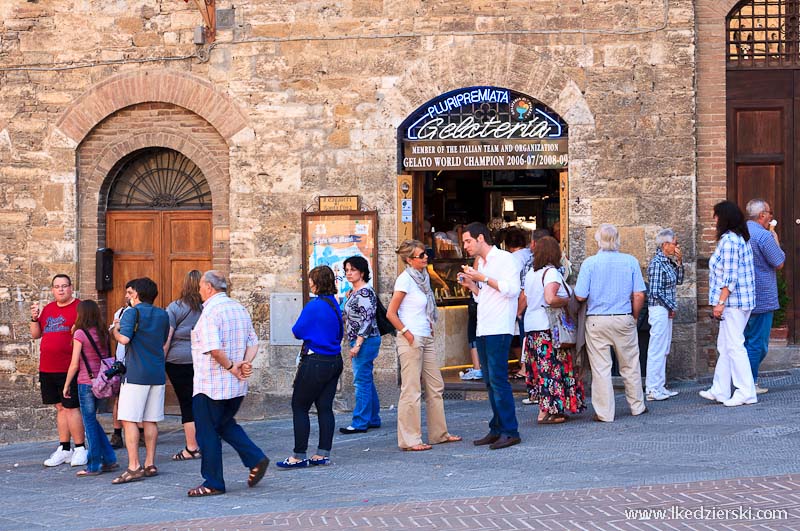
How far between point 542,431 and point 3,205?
7.76 meters

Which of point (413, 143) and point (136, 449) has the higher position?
point (413, 143)

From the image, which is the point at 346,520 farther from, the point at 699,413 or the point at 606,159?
the point at 606,159

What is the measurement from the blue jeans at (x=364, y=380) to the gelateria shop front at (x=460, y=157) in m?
2.07

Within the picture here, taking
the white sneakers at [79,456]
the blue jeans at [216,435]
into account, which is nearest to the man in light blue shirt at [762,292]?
the blue jeans at [216,435]

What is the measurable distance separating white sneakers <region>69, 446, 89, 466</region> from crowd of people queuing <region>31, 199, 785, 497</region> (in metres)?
0.01

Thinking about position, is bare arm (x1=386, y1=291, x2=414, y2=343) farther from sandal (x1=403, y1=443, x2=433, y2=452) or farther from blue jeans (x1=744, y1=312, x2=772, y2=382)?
blue jeans (x1=744, y1=312, x2=772, y2=382)

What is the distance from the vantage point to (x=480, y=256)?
33.6 feet

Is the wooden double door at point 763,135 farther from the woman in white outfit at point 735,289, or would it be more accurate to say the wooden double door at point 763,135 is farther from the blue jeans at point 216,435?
the blue jeans at point 216,435

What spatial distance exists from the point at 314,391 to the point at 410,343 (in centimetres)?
101

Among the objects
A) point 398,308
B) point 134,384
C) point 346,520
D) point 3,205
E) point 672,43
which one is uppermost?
point 672,43

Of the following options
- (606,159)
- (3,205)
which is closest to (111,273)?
(3,205)

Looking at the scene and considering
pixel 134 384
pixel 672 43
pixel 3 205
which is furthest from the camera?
pixel 3 205

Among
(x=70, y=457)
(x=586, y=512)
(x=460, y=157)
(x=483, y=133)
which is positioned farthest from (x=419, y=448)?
(x=483, y=133)

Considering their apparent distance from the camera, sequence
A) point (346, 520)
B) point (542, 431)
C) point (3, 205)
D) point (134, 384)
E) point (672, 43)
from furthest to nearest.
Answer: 1. point (3, 205)
2. point (672, 43)
3. point (542, 431)
4. point (134, 384)
5. point (346, 520)
